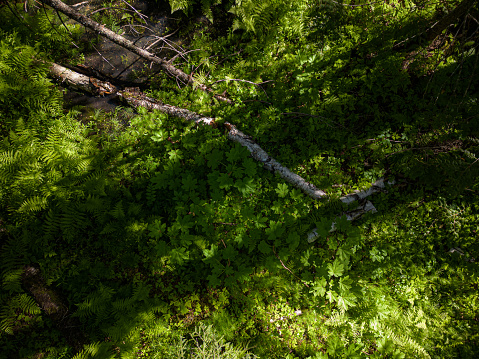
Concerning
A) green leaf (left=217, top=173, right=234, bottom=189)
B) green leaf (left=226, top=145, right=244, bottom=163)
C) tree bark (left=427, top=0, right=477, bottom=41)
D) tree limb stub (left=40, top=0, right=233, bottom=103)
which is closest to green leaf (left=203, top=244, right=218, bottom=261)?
green leaf (left=217, top=173, right=234, bottom=189)

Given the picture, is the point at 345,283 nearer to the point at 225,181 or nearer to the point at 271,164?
the point at 271,164

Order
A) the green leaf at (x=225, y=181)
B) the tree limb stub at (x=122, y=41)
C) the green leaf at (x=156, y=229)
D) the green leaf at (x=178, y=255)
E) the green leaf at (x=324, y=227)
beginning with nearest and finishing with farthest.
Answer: the green leaf at (x=324, y=227) → the green leaf at (x=178, y=255) → the green leaf at (x=156, y=229) → the green leaf at (x=225, y=181) → the tree limb stub at (x=122, y=41)

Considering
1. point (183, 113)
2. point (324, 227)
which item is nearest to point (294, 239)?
point (324, 227)

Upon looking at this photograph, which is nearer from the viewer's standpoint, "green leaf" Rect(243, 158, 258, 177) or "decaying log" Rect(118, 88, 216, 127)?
"green leaf" Rect(243, 158, 258, 177)

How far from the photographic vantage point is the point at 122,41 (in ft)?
15.3

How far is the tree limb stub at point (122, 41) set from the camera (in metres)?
4.37

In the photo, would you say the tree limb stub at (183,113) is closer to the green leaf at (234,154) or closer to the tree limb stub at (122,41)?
the green leaf at (234,154)

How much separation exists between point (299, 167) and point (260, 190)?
921mm

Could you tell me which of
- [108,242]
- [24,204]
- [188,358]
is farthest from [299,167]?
[24,204]

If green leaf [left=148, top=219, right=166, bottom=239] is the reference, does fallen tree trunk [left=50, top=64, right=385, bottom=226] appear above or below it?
above

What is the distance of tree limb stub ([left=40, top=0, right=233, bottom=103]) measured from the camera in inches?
172

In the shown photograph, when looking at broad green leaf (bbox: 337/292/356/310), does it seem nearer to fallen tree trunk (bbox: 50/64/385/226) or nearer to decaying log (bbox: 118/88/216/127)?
fallen tree trunk (bbox: 50/64/385/226)

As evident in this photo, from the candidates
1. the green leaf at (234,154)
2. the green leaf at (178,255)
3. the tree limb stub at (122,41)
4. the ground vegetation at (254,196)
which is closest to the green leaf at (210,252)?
the ground vegetation at (254,196)

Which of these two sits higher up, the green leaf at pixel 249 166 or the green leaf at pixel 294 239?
the green leaf at pixel 249 166
